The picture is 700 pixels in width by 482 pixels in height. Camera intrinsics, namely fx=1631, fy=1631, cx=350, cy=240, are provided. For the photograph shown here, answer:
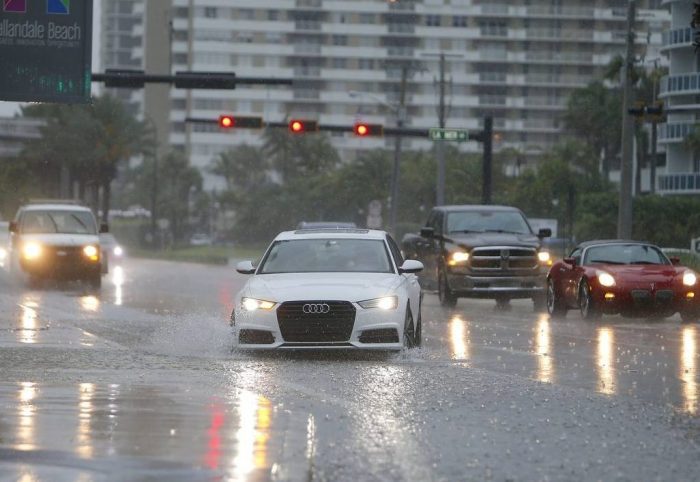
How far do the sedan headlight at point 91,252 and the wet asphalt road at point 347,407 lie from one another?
13762 mm

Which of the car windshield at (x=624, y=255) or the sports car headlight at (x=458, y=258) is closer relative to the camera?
the car windshield at (x=624, y=255)

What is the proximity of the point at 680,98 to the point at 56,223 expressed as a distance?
6312 cm

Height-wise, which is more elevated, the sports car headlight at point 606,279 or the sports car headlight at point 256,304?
the sports car headlight at point 256,304

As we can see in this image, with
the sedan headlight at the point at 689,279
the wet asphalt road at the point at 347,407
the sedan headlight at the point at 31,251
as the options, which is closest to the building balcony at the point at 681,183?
the sedan headlight at the point at 31,251

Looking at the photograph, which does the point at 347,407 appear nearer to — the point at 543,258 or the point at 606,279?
the point at 606,279

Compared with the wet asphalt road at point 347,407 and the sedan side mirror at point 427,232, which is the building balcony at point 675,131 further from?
the wet asphalt road at point 347,407

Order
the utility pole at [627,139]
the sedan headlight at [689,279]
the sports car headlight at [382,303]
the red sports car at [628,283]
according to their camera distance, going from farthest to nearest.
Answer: the utility pole at [627,139] < the sedan headlight at [689,279] < the red sports car at [628,283] < the sports car headlight at [382,303]

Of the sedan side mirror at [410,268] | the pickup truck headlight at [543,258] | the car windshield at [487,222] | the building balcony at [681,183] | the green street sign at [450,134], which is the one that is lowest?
the pickup truck headlight at [543,258]

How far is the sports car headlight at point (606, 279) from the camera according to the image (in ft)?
85.0

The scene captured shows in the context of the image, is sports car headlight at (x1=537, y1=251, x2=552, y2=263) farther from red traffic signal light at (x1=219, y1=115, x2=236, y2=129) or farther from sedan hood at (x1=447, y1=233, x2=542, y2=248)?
red traffic signal light at (x1=219, y1=115, x2=236, y2=129)

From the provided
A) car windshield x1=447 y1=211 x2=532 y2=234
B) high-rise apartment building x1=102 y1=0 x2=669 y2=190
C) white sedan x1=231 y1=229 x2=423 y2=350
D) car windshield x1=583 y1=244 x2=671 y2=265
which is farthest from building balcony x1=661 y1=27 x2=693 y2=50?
white sedan x1=231 y1=229 x2=423 y2=350

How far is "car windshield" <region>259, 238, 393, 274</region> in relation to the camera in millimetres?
18750

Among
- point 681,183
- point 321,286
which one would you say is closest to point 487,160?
point 321,286

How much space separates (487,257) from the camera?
3047 centimetres
